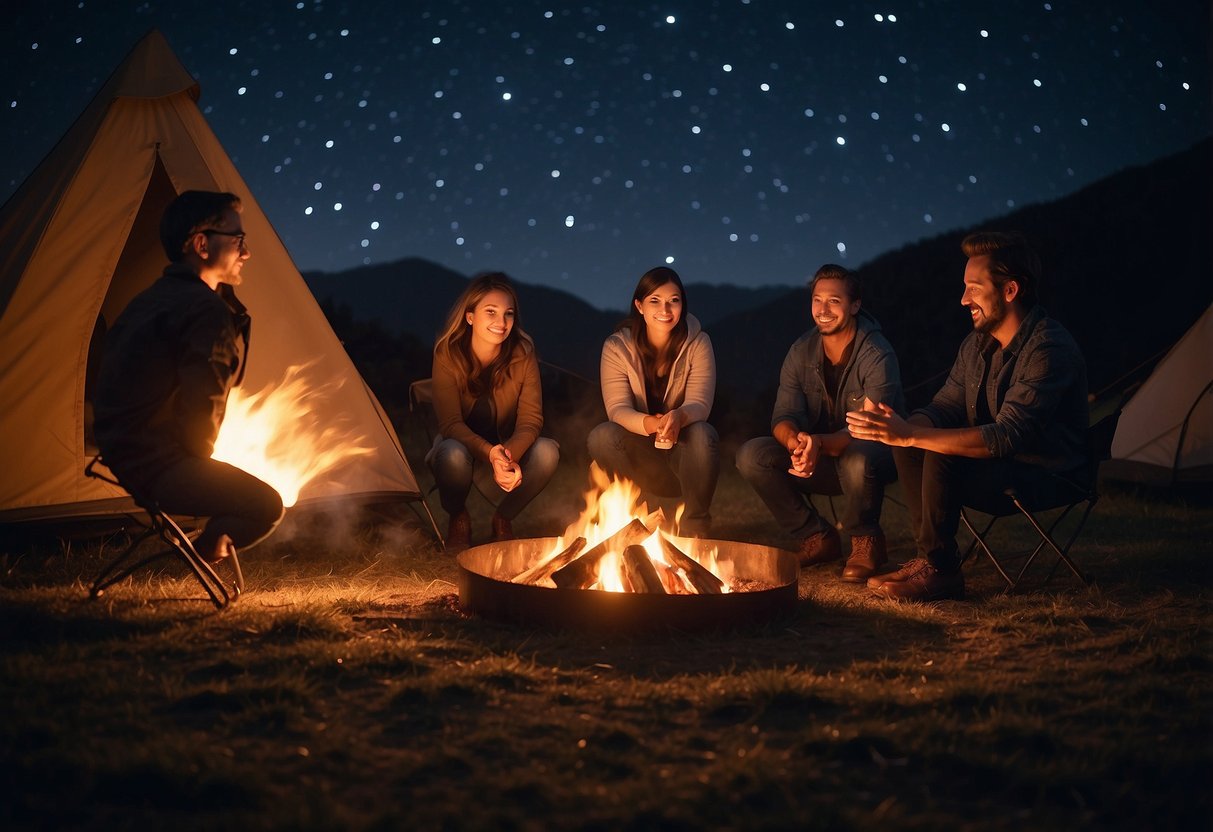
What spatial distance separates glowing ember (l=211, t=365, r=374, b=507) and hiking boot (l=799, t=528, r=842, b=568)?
2.29 meters

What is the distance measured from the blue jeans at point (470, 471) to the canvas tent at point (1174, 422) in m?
3.86

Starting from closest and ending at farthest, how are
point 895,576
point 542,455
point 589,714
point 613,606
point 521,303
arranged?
point 589,714 < point 613,606 < point 895,576 < point 542,455 < point 521,303

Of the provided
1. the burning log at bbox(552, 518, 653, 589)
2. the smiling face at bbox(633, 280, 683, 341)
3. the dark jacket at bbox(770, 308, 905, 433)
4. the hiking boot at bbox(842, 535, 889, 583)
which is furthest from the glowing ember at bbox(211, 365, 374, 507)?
the hiking boot at bbox(842, 535, 889, 583)

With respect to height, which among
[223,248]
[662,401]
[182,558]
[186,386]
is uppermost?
[223,248]

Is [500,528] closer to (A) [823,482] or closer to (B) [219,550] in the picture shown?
(A) [823,482]

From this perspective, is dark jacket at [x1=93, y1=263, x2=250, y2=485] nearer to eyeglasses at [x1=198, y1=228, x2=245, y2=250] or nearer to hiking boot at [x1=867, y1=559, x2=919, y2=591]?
eyeglasses at [x1=198, y1=228, x2=245, y2=250]

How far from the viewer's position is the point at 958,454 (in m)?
4.06

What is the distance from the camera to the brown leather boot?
198 inches

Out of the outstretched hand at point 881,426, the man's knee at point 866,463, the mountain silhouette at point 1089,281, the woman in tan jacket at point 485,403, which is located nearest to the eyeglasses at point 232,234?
the woman in tan jacket at point 485,403

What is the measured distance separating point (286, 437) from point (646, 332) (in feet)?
6.32

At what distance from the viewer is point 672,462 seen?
5219 mm

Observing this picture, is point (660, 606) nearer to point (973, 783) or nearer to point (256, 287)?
point (973, 783)

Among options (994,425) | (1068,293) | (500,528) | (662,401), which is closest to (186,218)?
(500,528)

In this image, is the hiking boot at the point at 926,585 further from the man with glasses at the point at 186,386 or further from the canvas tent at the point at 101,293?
the man with glasses at the point at 186,386
